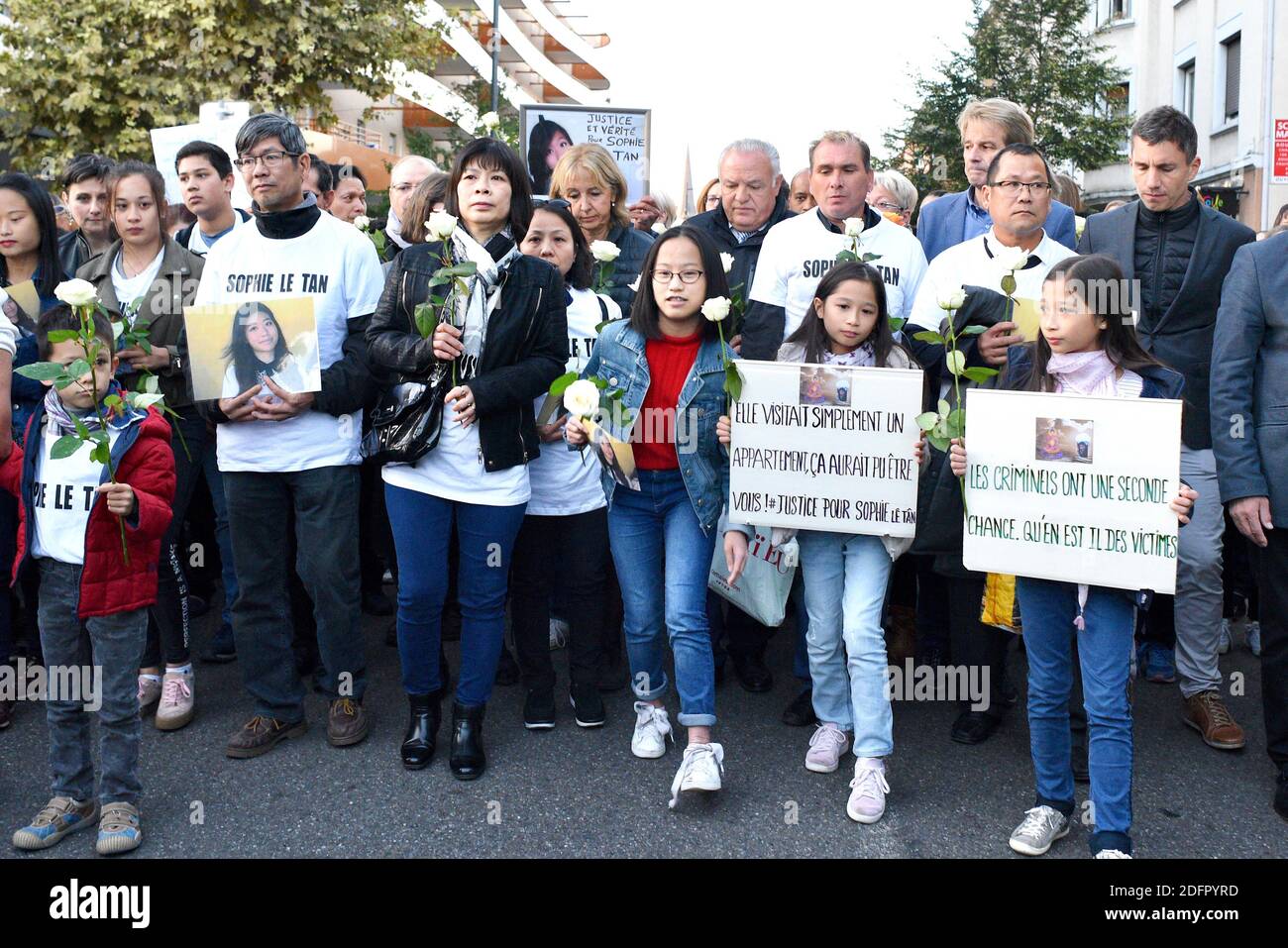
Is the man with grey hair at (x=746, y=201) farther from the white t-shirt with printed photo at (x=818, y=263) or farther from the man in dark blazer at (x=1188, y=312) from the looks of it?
the man in dark blazer at (x=1188, y=312)

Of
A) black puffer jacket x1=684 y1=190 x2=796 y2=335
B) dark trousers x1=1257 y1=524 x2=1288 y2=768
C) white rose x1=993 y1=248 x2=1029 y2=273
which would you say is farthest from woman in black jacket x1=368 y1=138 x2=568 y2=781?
dark trousers x1=1257 y1=524 x2=1288 y2=768

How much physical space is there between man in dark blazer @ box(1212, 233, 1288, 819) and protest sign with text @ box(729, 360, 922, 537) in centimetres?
115

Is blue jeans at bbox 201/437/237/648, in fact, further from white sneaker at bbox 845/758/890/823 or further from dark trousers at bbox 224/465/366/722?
white sneaker at bbox 845/758/890/823

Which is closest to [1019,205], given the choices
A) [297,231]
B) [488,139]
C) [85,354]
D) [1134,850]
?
[488,139]

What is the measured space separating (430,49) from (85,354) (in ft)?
67.2

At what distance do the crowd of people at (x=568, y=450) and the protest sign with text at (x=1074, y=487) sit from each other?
0.12m

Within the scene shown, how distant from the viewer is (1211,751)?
4.86 metres

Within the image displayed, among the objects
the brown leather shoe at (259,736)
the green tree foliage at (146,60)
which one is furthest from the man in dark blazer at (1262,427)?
the green tree foliage at (146,60)

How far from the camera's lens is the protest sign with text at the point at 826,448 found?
4316 millimetres

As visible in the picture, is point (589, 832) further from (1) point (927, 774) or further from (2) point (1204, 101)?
(2) point (1204, 101)

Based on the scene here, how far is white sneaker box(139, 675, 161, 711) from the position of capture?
17.3 feet

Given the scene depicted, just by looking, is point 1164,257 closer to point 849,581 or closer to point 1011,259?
point 1011,259
